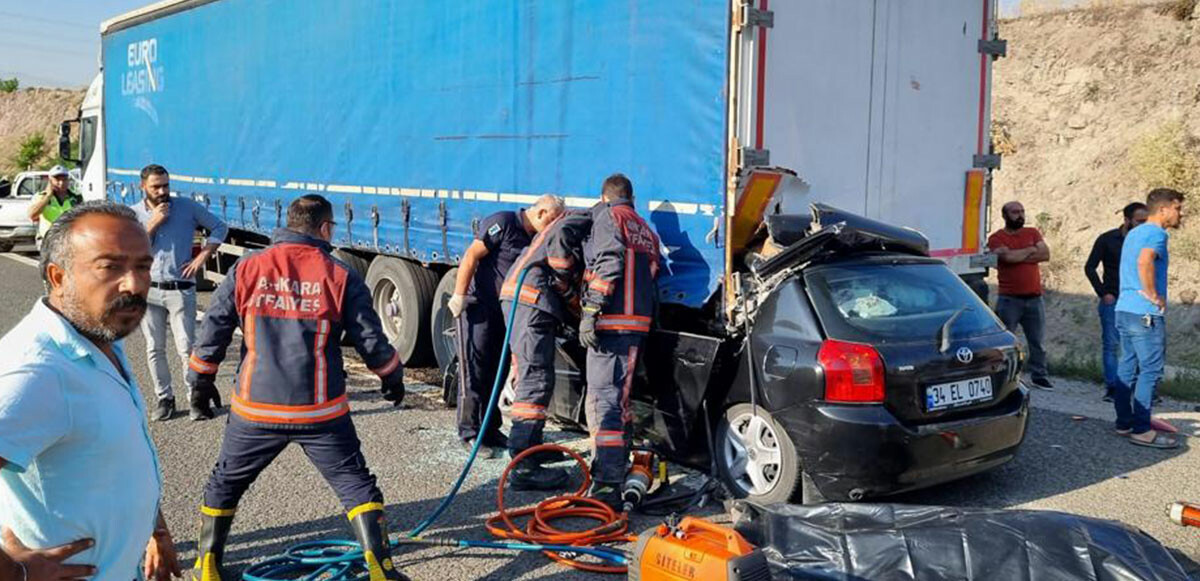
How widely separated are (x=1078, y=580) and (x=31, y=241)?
70.7 ft

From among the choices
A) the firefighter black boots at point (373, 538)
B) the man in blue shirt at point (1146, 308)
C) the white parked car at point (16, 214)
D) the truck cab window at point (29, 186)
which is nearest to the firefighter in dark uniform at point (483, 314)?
the firefighter black boots at point (373, 538)

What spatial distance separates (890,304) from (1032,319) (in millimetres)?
4357

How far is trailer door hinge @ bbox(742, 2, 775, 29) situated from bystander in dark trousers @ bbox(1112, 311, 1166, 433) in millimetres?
3229

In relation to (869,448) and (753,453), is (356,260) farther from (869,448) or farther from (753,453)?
(869,448)

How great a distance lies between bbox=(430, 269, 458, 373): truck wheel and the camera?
805cm

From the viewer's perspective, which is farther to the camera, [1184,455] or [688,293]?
[1184,455]

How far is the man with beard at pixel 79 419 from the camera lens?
77.8 inches

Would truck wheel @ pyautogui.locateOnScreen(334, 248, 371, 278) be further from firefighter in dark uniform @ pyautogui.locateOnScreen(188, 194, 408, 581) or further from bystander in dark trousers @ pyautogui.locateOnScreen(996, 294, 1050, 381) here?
bystander in dark trousers @ pyautogui.locateOnScreen(996, 294, 1050, 381)

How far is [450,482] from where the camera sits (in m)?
5.68

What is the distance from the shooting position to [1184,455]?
21.2 ft

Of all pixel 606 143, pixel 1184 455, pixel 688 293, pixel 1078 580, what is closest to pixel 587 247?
pixel 688 293

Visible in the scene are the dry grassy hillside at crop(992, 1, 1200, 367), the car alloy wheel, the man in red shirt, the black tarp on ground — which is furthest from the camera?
the dry grassy hillside at crop(992, 1, 1200, 367)

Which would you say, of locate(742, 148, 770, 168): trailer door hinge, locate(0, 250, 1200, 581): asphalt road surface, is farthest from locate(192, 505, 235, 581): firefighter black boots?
locate(742, 148, 770, 168): trailer door hinge

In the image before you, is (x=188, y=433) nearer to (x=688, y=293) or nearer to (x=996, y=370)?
(x=688, y=293)
